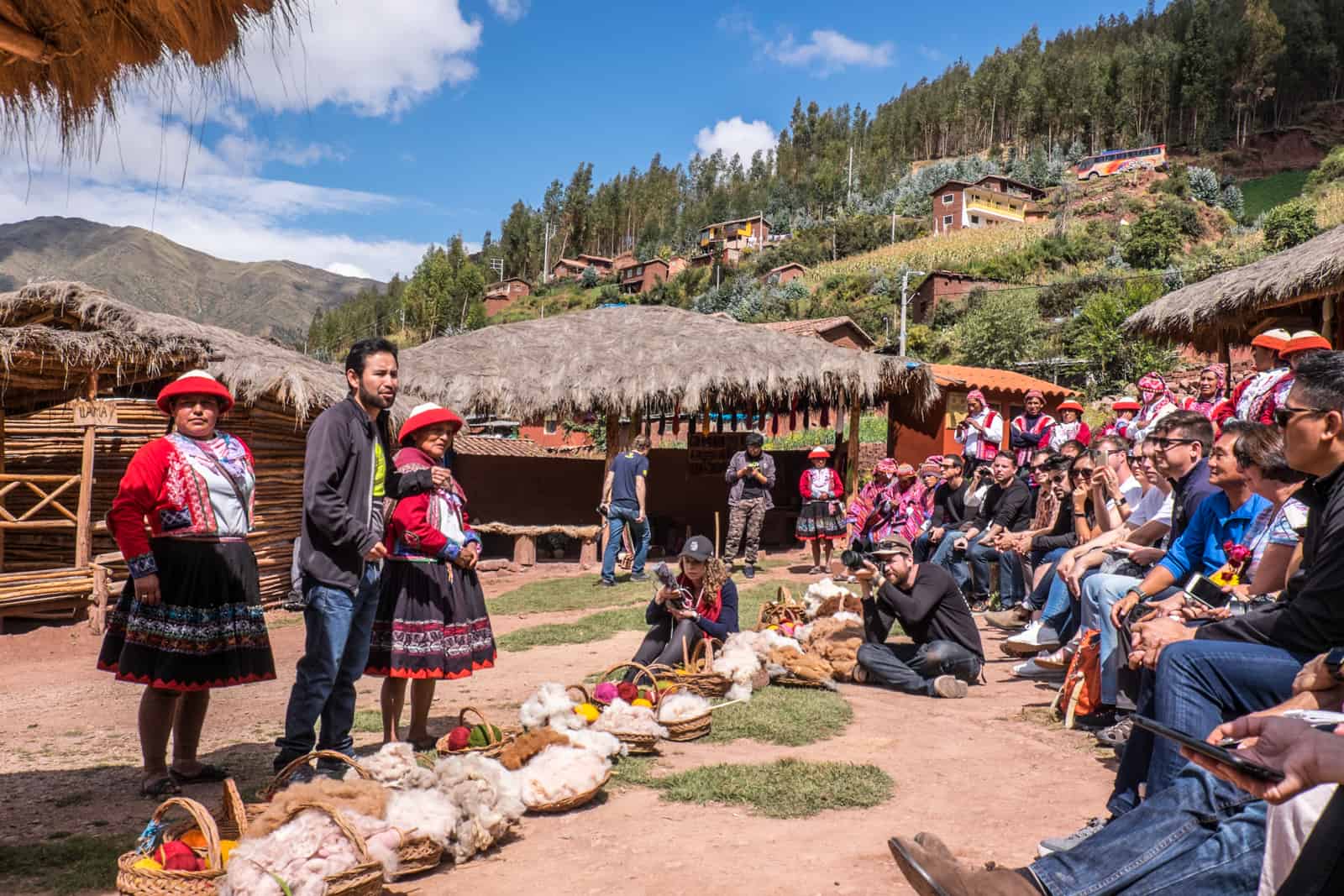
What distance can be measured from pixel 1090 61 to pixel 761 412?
9523 centimetres

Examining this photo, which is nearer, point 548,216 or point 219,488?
point 219,488

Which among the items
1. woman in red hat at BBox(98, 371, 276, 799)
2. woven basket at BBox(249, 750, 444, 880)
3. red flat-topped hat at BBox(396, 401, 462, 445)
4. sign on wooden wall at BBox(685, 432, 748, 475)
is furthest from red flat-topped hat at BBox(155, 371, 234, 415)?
sign on wooden wall at BBox(685, 432, 748, 475)

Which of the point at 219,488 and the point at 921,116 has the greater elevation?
the point at 921,116

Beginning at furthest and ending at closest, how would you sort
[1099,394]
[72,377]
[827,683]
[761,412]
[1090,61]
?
[1090,61] → [1099,394] → [761,412] → [72,377] → [827,683]

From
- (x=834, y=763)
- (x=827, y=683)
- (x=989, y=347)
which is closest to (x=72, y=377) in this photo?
(x=827, y=683)

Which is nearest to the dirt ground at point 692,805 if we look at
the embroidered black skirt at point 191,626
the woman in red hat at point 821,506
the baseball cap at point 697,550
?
the embroidered black skirt at point 191,626

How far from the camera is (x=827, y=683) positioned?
610cm

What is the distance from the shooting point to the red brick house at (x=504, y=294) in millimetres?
80750

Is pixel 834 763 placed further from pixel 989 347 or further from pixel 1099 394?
pixel 989 347

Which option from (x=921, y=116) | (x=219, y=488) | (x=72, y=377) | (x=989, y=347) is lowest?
(x=219, y=488)

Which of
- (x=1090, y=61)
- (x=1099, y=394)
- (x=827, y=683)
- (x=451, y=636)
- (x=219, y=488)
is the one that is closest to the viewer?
(x=219, y=488)

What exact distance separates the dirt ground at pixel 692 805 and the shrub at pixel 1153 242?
4383cm

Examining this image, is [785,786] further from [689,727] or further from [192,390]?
[192,390]

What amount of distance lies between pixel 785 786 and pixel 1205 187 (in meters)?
64.9
